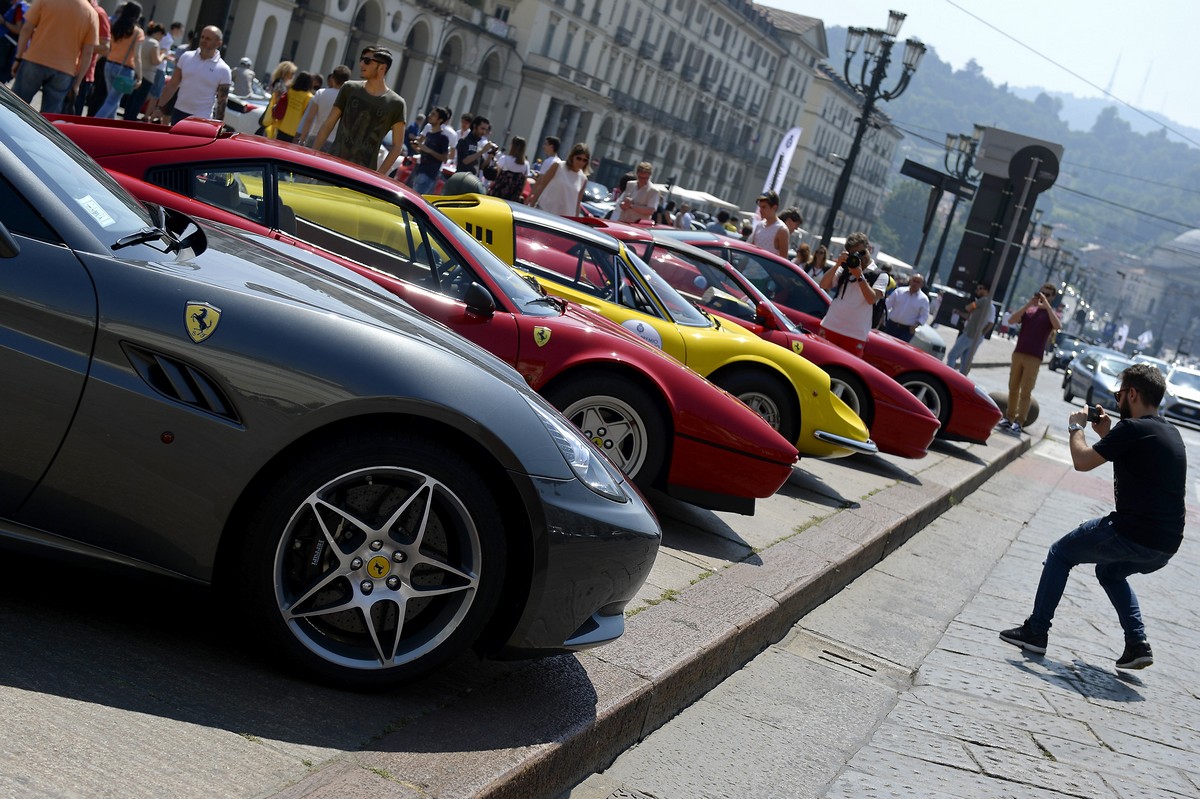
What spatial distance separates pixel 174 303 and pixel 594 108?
280 feet

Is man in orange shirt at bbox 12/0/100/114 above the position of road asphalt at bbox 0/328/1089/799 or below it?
above

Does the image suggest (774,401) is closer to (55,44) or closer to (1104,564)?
(1104,564)

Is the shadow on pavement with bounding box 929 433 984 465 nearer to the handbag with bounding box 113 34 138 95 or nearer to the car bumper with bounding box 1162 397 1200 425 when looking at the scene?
the handbag with bounding box 113 34 138 95

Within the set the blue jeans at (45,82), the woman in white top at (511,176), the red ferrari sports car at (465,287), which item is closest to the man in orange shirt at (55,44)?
the blue jeans at (45,82)

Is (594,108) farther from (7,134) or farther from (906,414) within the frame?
(7,134)

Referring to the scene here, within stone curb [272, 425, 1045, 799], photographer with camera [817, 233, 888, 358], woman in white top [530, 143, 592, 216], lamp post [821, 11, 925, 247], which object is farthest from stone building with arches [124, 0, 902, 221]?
stone curb [272, 425, 1045, 799]

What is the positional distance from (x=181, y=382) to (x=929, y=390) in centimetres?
973

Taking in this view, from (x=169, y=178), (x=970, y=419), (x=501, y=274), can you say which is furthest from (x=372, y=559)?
(x=970, y=419)

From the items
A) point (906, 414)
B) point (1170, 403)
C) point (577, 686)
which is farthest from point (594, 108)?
point (577, 686)

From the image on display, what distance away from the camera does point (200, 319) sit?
3.23 metres

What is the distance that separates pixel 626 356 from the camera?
19.7ft

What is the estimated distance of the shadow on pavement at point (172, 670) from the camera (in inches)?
116

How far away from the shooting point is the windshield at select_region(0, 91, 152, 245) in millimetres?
3357

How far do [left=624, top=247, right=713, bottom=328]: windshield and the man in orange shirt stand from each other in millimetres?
5131
